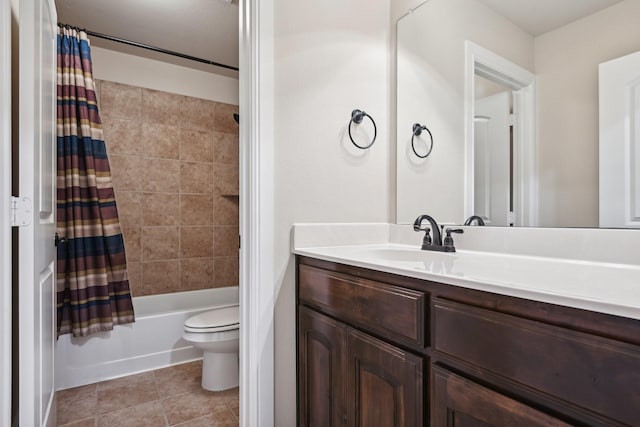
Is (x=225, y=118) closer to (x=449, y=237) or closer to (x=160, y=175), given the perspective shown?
(x=160, y=175)

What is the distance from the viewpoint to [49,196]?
4.60 feet

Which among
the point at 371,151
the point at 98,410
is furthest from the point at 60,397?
the point at 371,151

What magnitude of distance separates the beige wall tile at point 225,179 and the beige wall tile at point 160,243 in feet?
1.73

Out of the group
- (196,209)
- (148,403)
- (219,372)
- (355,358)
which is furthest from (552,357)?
(196,209)

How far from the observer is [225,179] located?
121 inches

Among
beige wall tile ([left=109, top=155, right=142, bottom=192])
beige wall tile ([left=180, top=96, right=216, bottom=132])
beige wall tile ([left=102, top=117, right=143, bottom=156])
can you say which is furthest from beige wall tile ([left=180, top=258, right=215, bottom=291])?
beige wall tile ([left=180, top=96, right=216, bottom=132])

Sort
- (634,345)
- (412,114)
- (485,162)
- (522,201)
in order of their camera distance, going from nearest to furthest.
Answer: (634,345) → (522,201) → (485,162) → (412,114)

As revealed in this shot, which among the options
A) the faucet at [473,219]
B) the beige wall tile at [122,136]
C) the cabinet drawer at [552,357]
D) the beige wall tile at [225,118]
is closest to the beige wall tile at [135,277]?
the beige wall tile at [122,136]

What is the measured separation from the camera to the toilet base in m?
1.96

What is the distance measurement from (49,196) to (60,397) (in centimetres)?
126

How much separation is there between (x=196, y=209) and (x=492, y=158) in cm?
242

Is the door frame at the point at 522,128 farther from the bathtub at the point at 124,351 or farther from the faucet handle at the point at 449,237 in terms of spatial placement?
the bathtub at the point at 124,351

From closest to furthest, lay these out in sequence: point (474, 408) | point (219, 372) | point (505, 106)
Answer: point (474, 408) → point (505, 106) → point (219, 372)

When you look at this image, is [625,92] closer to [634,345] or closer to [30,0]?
[634,345]
